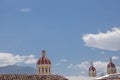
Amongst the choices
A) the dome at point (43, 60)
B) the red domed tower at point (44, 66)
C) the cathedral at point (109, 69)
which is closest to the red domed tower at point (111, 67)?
the cathedral at point (109, 69)

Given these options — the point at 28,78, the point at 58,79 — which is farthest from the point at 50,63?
the point at 28,78

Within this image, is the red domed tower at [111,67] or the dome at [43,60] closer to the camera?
the dome at [43,60]

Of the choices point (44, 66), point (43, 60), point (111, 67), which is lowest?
point (44, 66)

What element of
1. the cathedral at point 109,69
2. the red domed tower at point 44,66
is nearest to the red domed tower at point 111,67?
the cathedral at point 109,69

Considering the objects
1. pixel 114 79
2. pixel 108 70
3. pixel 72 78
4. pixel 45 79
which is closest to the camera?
pixel 45 79

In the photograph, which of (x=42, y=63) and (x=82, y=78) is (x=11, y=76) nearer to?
(x=42, y=63)

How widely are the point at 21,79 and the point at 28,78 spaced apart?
2046 mm

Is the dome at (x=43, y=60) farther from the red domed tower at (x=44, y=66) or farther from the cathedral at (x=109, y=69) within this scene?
the cathedral at (x=109, y=69)

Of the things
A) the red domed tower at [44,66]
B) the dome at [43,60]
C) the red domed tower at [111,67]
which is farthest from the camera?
the red domed tower at [111,67]

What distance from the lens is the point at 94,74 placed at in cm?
11150

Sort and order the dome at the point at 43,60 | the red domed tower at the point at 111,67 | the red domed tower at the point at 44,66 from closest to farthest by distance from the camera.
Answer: the red domed tower at the point at 44,66, the dome at the point at 43,60, the red domed tower at the point at 111,67

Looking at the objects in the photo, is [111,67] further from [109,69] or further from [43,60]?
[43,60]

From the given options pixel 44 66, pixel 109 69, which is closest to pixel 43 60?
pixel 44 66

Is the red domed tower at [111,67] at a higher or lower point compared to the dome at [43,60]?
higher
